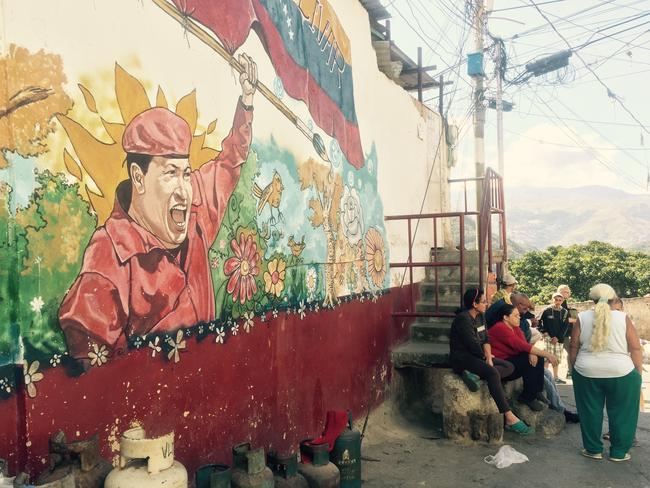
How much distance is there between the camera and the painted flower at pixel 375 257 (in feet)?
22.1

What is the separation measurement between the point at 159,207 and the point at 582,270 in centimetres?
2964

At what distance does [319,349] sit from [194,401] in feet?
6.28

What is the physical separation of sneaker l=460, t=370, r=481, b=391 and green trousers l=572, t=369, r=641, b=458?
933 mm

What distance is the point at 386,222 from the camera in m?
7.40

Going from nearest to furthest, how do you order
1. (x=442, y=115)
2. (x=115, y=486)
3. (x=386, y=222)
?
(x=115, y=486) → (x=386, y=222) → (x=442, y=115)

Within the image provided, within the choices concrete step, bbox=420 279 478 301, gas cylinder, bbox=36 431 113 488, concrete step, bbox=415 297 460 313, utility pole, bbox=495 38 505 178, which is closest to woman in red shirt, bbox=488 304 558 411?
concrete step, bbox=415 297 460 313

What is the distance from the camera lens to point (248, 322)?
4141 mm

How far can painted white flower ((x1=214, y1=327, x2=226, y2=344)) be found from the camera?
3771mm

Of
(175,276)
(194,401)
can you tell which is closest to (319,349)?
(194,401)

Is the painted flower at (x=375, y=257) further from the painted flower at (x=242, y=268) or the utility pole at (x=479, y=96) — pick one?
the utility pole at (x=479, y=96)

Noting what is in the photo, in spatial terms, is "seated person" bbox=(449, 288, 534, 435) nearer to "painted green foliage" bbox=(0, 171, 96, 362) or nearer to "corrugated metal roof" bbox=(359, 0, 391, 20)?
"corrugated metal roof" bbox=(359, 0, 391, 20)

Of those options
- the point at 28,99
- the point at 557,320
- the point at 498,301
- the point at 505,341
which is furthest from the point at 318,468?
the point at 557,320

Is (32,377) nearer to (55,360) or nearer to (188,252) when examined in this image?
(55,360)

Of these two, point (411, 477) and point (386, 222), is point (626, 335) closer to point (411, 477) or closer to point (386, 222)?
point (411, 477)
